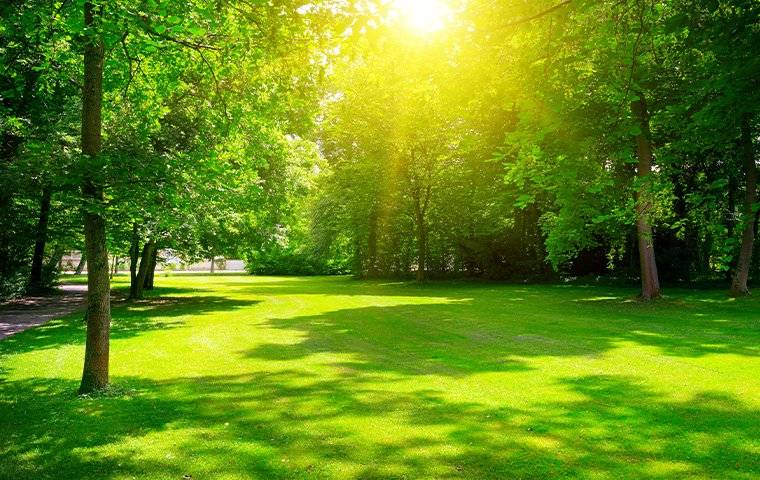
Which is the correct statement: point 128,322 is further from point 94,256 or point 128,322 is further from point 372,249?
point 372,249

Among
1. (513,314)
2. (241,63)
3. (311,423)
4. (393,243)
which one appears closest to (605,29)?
(311,423)

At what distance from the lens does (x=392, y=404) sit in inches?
308

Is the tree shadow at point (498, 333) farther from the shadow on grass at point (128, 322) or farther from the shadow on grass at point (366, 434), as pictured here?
the shadow on grass at point (128, 322)

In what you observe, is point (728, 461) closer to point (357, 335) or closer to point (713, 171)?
point (357, 335)

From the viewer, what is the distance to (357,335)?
15.1 meters

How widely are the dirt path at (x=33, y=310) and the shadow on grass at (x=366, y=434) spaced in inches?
366

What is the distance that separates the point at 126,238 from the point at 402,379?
14299 millimetres

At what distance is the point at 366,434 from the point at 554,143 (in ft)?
14.5

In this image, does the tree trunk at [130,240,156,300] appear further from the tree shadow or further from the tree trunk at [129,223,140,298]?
the tree shadow

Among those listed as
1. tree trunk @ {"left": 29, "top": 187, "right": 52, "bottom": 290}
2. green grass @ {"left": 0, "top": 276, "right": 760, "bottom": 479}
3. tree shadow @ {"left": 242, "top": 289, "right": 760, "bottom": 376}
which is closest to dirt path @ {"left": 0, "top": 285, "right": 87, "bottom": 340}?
tree trunk @ {"left": 29, "top": 187, "right": 52, "bottom": 290}

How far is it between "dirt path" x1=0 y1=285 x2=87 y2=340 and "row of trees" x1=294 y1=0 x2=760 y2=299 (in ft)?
39.6

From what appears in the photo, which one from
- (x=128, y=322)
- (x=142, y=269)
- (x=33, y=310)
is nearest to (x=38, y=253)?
(x=142, y=269)

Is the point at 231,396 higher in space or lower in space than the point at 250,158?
lower

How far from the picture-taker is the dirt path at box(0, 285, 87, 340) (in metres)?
16.8
